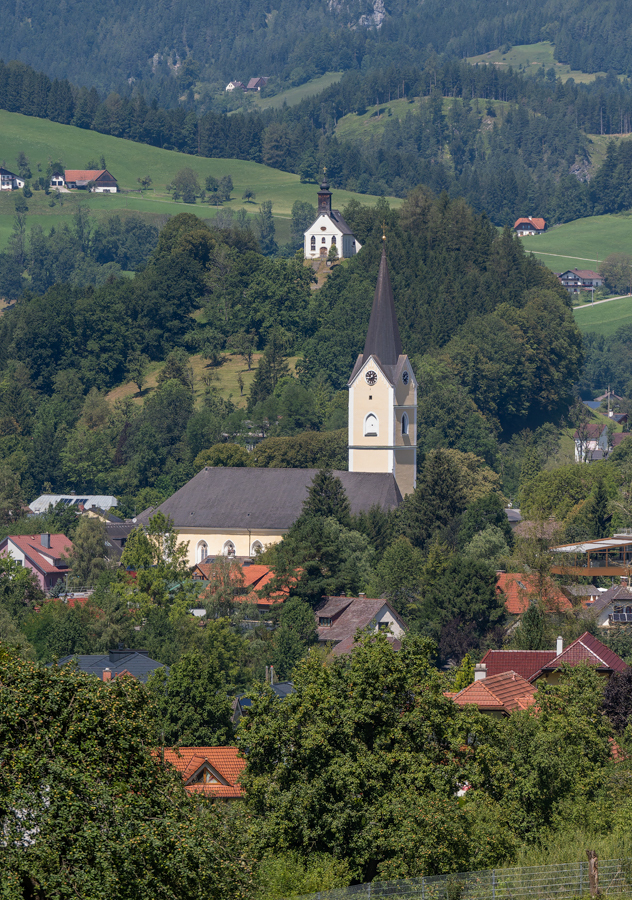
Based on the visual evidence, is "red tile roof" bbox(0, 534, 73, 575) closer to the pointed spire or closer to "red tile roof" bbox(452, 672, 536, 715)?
the pointed spire

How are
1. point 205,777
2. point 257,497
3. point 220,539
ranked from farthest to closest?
point 257,497
point 220,539
point 205,777

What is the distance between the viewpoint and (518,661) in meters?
52.9

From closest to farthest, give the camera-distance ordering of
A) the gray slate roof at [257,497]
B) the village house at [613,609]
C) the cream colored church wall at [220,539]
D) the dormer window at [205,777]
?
the dormer window at [205,777] < the village house at [613,609] < the gray slate roof at [257,497] < the cream colored church wall at [220,539]

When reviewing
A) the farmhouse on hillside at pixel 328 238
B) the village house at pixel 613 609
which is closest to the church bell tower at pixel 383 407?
the village house at pixel 613 609

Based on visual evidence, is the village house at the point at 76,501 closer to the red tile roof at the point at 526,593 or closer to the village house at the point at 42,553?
the village house at the point at 42,553

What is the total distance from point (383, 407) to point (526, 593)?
1138 inches

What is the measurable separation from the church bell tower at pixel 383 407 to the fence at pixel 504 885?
7548 centimetres

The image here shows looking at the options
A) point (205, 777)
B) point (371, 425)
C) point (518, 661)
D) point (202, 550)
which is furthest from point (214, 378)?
point (205, 777)

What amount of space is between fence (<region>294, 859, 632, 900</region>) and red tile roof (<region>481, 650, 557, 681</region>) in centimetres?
2475

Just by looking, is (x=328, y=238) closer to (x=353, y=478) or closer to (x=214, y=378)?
(x=214, y=378)

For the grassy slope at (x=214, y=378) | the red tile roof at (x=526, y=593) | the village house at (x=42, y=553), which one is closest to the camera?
the red tile roof at (x=526, y=593)

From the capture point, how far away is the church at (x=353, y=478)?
9900cm

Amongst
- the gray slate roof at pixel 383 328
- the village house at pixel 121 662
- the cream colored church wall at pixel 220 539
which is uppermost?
the gray slate roof at pixel 383 328

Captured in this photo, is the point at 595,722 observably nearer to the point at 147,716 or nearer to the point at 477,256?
the point at 147,716
